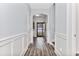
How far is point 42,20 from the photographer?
1110cm

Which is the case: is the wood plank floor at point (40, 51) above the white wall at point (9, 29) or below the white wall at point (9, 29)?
below

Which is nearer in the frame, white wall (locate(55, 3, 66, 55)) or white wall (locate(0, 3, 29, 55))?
white wall (locate(0, 3, 29, 55))

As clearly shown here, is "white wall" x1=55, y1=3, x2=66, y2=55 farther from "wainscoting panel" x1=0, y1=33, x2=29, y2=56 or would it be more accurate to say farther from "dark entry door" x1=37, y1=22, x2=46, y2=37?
"dark entry door" x1=37, y1=22, x2=46, y2=37

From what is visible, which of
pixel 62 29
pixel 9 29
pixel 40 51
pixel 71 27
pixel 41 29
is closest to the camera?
pixel 9 29

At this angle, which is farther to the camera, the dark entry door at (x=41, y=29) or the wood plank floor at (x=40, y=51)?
the dark entry door at (x=41, y=29)

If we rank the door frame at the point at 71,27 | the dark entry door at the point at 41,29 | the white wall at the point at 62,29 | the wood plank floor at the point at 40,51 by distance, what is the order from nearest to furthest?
the door frame at the point at 71,27
the white wall at the point at 62,29
the wood plank floor at the point at 40,51
the dark entry door at the point at 41,29

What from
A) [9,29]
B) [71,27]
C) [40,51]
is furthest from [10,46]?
[40,51]

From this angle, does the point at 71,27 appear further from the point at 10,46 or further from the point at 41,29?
the point at 41,29

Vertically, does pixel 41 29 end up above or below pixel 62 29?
below

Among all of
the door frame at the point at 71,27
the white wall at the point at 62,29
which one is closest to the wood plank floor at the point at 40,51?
the white wall at the point at 62,29

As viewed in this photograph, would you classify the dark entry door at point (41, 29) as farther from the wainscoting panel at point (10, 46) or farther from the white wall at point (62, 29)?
the wainscoting panel at point (10, 46)

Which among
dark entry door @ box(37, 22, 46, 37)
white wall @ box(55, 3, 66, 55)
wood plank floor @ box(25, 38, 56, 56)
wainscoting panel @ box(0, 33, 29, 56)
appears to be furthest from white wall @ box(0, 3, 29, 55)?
dark entry door @ box(37, 22, 46, 37)

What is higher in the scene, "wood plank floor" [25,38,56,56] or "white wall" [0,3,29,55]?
"white wall" [0,3,29,55]

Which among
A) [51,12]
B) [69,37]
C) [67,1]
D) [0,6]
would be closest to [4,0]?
[0,6]
